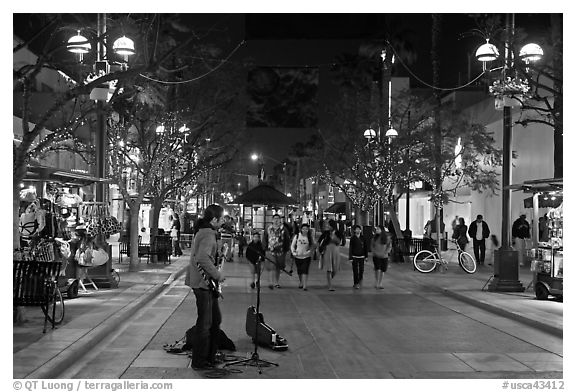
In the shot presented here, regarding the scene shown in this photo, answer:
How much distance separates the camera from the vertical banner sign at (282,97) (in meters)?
32.5

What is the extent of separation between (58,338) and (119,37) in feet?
25.2

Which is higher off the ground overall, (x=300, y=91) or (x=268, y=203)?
(x=300, y=91)

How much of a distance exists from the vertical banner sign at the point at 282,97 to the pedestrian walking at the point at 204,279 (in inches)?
853

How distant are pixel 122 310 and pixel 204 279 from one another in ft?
18.7

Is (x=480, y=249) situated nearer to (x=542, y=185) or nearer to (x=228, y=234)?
(x=228, y=234)

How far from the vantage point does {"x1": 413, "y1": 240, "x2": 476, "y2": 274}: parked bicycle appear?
26484 millimetres

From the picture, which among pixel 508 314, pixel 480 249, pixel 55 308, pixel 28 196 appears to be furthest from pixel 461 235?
pixel 55 308

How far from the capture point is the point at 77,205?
73.6ft

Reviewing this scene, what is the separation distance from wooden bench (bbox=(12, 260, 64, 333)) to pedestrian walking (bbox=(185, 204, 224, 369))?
126 inches

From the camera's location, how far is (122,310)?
15.0 meters
